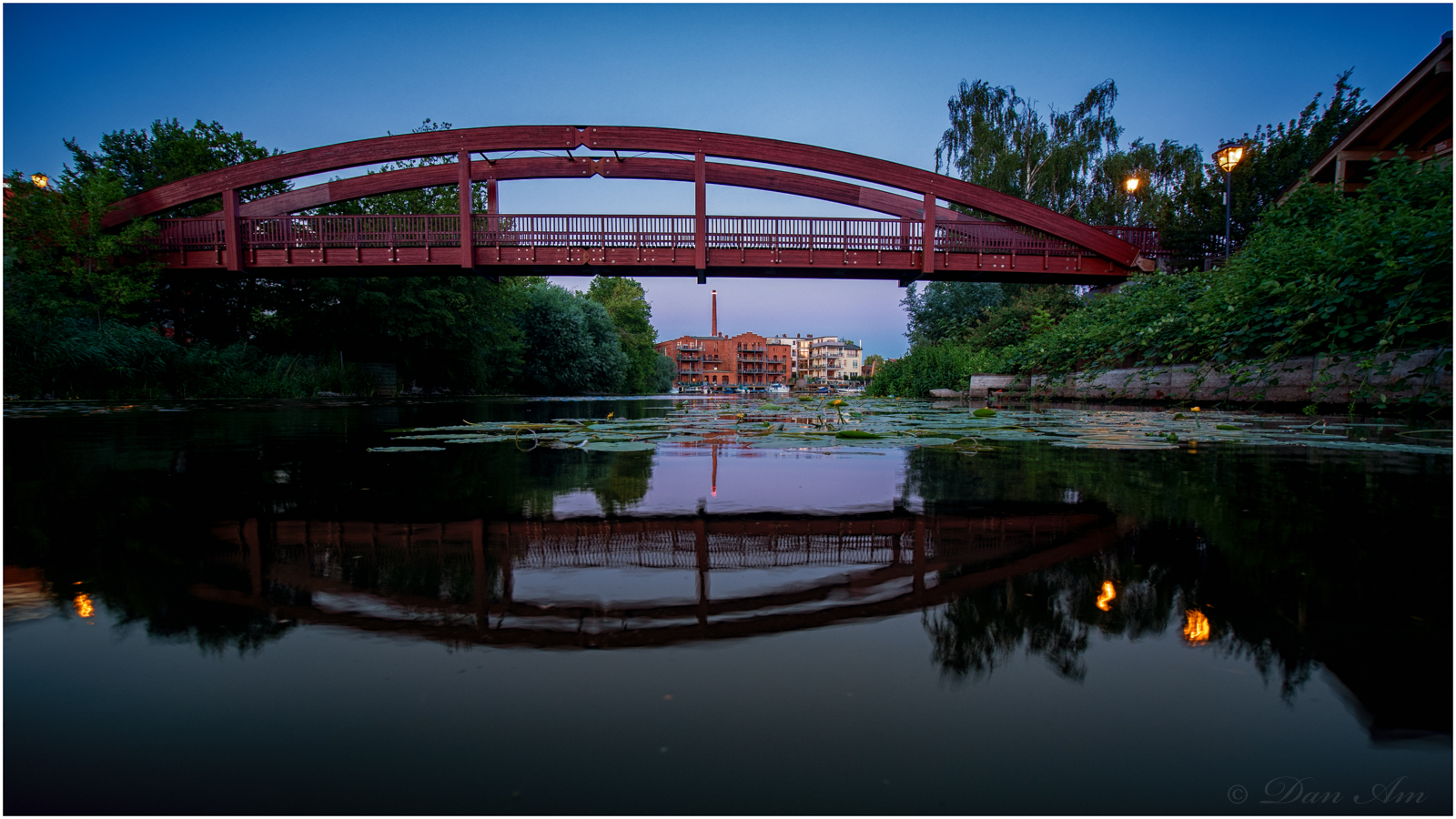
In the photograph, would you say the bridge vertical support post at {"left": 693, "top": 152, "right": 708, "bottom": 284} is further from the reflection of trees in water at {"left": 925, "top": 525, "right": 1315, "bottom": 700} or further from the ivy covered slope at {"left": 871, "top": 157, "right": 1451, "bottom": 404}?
the reflection of trees in water at {"left": 925, "top": 525, "right": 1315, "bottom": 700}

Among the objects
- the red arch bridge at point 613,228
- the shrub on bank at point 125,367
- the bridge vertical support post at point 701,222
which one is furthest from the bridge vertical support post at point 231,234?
the bridge vertical support post at point 701,222

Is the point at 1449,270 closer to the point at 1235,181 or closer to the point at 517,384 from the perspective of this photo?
the point at 1235,181

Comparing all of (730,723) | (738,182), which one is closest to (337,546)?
(730,723)

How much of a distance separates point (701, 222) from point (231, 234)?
32.3 feet

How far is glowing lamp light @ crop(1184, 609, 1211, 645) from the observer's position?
2.84 feet

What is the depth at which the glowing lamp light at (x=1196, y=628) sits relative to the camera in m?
0.87

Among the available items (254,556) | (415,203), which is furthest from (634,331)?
(254,556)

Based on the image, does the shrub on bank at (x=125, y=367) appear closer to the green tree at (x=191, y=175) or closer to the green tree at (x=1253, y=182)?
the green tree at (x=191, y=175)

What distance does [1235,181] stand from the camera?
18.6 metres

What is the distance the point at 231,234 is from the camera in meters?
13.2

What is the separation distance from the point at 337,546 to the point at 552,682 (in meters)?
0.89

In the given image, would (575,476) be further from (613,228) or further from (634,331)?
(634,331)

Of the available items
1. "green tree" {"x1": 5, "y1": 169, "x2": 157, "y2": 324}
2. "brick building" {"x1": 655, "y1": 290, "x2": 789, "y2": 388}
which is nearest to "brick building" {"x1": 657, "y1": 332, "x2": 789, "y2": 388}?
"brick building" {"x1": 655, "y1": 290, "x2": 789, "y2": 388}

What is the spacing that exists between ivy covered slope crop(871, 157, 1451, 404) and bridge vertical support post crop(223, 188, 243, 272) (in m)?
16.2
